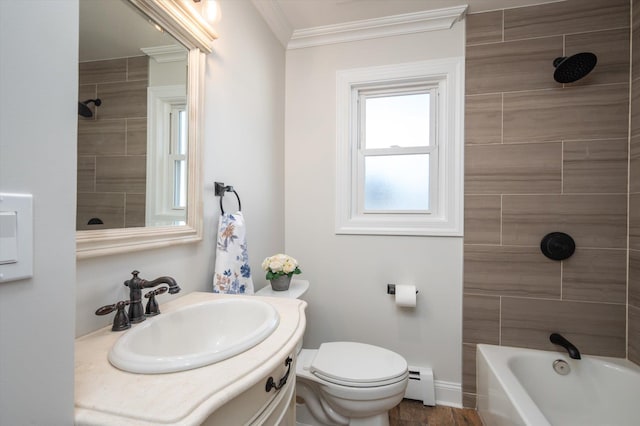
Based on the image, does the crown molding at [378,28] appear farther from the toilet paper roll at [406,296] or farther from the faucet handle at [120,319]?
the faucet handle at [120,319]

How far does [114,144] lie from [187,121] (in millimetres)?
328

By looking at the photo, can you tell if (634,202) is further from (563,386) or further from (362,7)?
(362,7)

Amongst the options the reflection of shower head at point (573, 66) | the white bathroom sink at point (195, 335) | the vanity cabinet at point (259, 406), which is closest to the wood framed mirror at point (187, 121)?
the white bathroom sink at point (195, 335)

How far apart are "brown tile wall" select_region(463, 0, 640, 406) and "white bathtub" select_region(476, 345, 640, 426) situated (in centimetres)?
10

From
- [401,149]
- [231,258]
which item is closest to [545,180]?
[401,149]

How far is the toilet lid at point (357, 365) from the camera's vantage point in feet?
4.50

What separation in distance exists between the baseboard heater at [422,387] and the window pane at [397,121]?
4.95ft

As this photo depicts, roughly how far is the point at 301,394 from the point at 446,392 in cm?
97

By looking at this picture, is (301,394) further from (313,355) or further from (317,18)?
(317,18)

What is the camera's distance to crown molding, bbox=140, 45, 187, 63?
3.35 ft

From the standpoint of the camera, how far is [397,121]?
6.78 feet

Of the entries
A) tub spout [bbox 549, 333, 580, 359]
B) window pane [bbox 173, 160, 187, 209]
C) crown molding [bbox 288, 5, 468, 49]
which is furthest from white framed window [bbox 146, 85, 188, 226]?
tub spout [bbox 549, 333, 580, 359]

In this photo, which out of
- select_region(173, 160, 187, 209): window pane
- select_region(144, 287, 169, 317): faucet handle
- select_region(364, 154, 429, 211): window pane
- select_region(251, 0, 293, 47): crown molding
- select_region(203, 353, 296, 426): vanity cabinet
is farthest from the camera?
select_region(364, 154, 429, 211): window pane

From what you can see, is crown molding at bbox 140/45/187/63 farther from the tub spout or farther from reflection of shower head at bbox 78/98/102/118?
the tub spout
